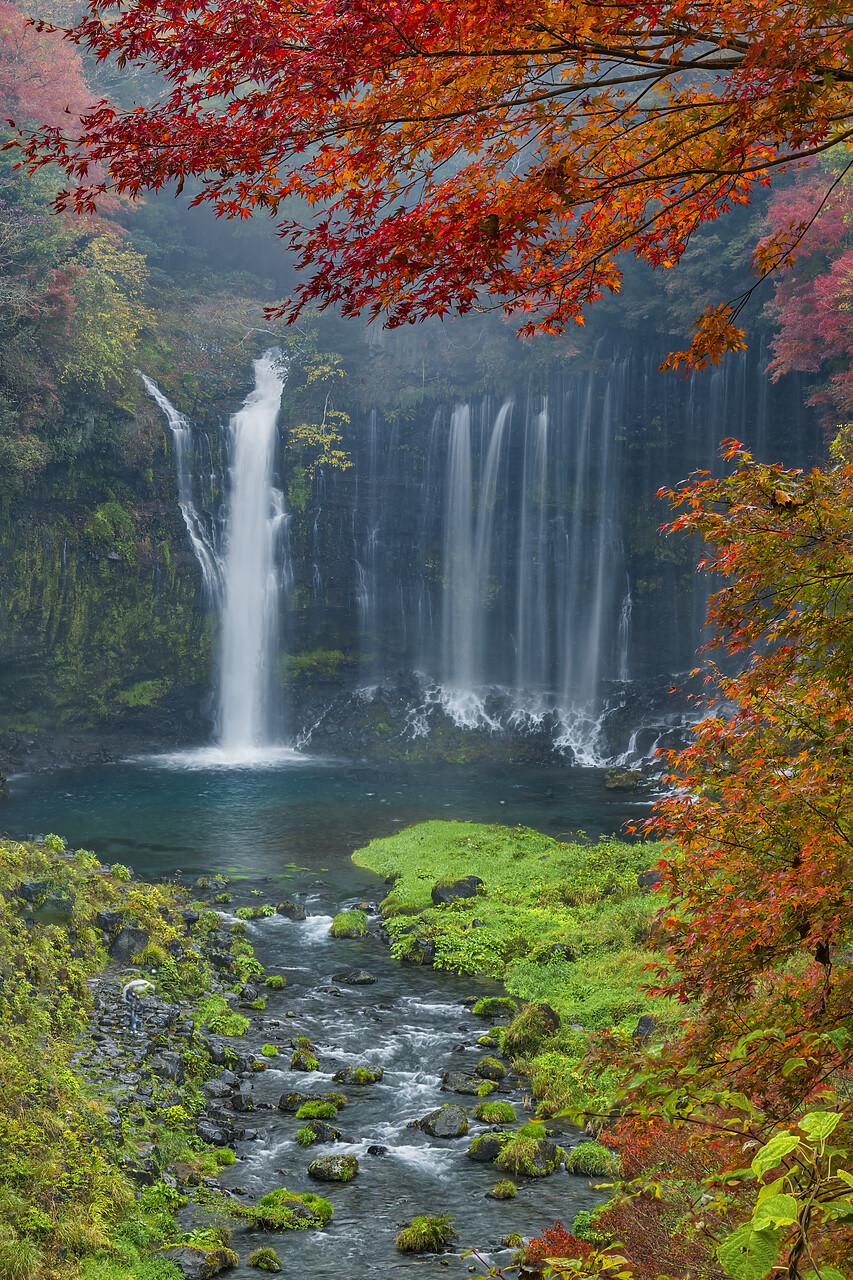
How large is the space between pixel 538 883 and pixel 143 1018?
7393mm

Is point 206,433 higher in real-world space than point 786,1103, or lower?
higher

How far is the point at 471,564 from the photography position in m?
31.4

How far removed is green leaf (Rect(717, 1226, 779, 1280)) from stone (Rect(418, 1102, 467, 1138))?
6.83m

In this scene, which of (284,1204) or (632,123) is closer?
(632,123)

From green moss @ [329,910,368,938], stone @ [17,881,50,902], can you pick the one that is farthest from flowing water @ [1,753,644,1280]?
stone @ [17,881,50,902]

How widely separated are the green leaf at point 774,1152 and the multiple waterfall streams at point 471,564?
85.0 ft

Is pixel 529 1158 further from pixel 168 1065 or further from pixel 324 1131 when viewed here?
pixel 168 1065

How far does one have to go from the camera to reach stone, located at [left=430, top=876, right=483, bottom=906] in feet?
45.1

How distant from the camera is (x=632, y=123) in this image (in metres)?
3.07

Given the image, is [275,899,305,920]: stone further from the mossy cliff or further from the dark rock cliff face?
the dark rock cliff face

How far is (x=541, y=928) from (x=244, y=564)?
2018cm

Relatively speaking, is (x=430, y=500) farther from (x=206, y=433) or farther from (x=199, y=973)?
(x=199, y=973)

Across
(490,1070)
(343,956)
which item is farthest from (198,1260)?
(343,956)

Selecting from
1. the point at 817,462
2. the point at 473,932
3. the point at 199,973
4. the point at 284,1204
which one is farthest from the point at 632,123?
the point at 817,462
